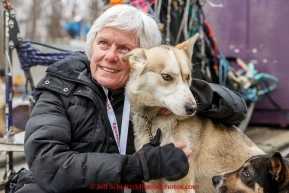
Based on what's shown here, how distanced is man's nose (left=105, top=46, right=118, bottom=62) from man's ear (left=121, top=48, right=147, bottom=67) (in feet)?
0.20

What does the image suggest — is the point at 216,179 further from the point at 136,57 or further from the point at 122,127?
the point at 136,57

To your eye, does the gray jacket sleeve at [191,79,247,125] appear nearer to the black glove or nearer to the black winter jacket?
the black winter jacket

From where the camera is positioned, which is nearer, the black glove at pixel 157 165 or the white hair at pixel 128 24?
the black glove at pixel 157 165

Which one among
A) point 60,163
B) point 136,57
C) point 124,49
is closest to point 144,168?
point 60,163

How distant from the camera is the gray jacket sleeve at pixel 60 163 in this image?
1998 millimetres

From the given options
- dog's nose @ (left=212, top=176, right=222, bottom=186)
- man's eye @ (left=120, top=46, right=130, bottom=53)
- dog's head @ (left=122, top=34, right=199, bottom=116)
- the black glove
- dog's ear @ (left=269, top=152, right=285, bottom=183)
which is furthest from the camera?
man's eye @ (left=120, top=46, right=130, bottom=53)

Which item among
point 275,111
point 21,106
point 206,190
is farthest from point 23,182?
point 275,111

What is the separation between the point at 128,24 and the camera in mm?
2430

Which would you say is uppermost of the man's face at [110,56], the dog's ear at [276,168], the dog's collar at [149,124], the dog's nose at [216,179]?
the man's face at [110,56]

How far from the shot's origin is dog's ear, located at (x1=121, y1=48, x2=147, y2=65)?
2.35m

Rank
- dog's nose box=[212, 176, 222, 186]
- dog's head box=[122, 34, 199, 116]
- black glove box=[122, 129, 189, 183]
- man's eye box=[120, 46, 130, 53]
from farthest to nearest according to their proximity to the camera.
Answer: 1. man's eye box=[120, 46, 130, 53]
2. dog's nose box=[212, 176, 222, 186]
3. dog's head box=[122, 34, 199, 116]
4. black glove box=[122, 129, 189, 183]

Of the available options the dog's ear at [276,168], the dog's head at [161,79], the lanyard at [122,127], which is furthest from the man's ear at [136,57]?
the dog's ear at [276,168]

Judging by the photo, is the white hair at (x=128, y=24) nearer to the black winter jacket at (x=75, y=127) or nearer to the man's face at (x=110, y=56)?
the man's face at (x=110, y=56)

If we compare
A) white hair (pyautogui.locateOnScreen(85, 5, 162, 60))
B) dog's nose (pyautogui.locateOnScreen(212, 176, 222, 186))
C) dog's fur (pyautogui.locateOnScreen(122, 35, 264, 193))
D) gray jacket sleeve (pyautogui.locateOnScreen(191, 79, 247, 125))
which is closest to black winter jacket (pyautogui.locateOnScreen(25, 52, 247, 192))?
gray jacket sleeve (pyautogui.locateOnScreen(191, 79, 247, 125))
